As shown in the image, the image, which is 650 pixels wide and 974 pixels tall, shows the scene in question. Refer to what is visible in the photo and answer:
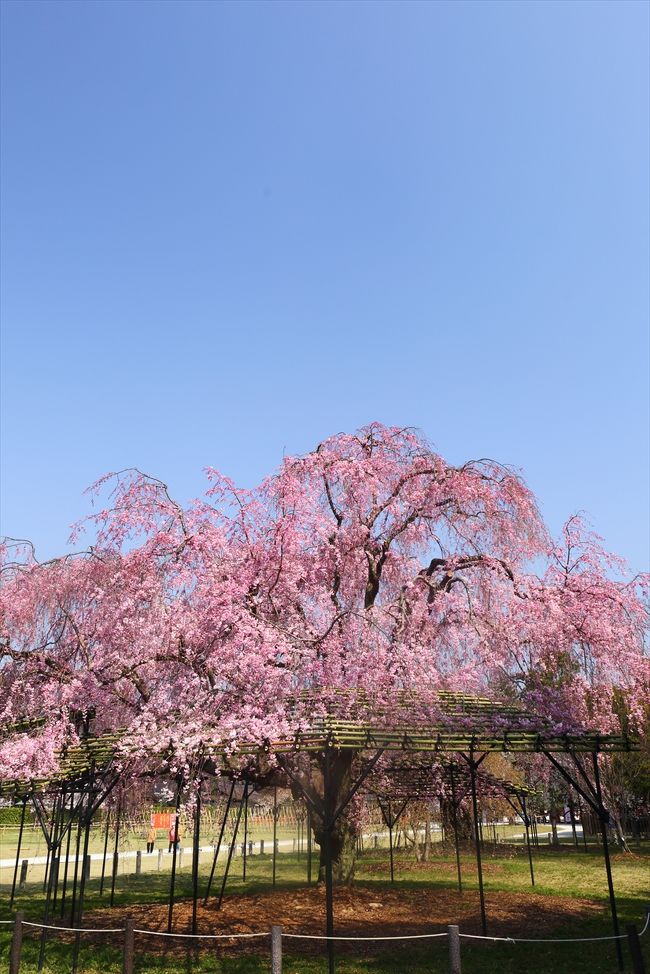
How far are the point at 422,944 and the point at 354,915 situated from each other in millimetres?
2956

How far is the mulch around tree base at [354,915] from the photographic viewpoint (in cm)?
1460

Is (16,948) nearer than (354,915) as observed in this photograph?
Yes

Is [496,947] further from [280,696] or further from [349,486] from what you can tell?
[349,486]

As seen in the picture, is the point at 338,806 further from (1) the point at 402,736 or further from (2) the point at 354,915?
(1) the point at 402,736

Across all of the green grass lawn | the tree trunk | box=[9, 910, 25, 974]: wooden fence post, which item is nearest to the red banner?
the green grass lawn

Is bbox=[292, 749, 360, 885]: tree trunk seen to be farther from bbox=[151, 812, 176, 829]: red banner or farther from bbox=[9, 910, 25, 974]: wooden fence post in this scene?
bbox=[151, 812, 176, 829]: red banner

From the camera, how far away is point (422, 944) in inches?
547

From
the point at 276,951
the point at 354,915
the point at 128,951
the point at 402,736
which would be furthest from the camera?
the point at 354,915

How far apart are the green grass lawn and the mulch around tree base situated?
35 centimetres

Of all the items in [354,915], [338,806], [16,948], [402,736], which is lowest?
[354,915]

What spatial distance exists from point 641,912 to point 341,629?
941 cm

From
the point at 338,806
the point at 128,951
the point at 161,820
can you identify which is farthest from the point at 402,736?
the point at 161,820

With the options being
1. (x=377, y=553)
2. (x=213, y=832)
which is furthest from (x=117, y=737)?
(x=213, y=832)

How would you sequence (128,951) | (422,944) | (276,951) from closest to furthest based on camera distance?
(276,951) < (128,951) < (422,944)
